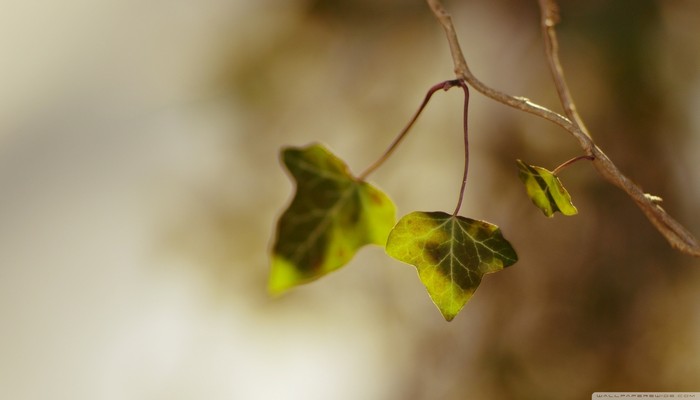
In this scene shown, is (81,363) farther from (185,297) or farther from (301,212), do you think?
(301,212)

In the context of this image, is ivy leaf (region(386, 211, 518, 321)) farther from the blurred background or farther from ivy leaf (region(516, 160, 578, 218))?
the blurred background

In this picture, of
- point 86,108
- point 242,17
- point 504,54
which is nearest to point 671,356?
point 504,54

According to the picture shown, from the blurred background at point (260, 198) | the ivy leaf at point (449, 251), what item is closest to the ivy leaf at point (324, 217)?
the ivy leaf at point (449, 251)

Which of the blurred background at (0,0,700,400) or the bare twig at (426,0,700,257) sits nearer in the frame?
the bare twig at (426,0,700,257)

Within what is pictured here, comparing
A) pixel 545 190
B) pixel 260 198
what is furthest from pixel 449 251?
pixel 260 198

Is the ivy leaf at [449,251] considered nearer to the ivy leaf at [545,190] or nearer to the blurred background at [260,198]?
the ivy leaf at [545,190]

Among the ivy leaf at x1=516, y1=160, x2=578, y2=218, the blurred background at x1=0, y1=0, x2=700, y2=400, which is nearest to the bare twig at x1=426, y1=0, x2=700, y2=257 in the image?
the ivy leaf at x1=516, y1=160, x2=578, y2=218

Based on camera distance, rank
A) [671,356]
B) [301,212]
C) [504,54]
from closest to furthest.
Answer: [301,212] < [671,356] < [504,54]
